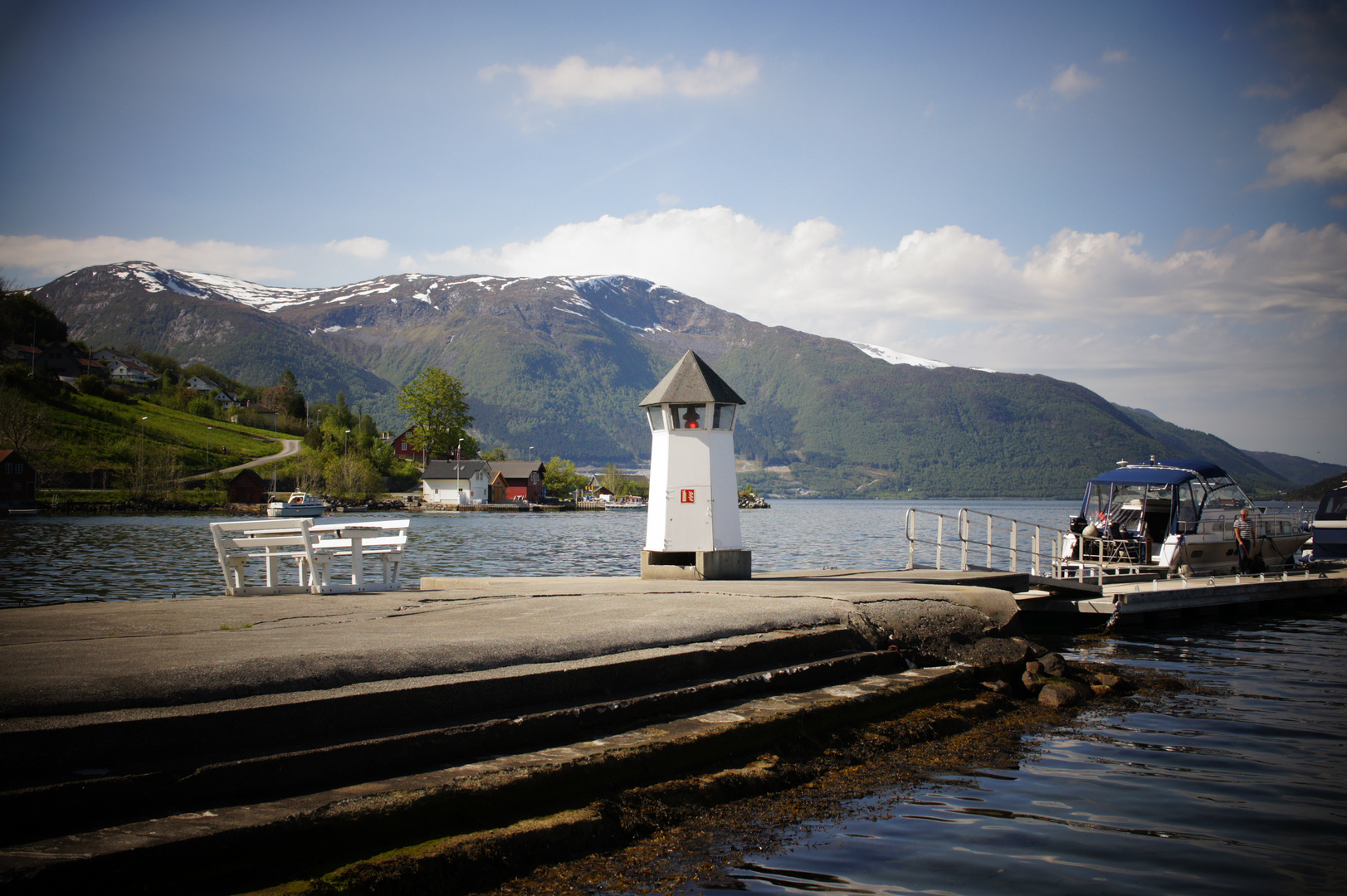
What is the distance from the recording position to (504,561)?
1437 inches

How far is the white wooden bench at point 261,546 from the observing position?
11445mm

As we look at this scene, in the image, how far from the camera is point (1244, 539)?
23.2 metres

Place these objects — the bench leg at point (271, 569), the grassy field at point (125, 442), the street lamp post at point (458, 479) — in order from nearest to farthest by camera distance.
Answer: the bench leg at point (271, 569)
the grassy field at point (125, 442)
the street lamp post at point (458, 479)

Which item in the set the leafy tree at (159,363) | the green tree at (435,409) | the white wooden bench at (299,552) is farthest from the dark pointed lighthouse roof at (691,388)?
the leafy tree at (159,363)

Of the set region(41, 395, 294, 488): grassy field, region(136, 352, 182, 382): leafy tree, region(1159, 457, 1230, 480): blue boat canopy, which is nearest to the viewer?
region(1159, 457, 1230, 480): blue boat canopy

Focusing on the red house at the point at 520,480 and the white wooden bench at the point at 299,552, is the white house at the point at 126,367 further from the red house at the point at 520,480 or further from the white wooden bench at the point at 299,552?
the white wooden bench at the point at 299,552

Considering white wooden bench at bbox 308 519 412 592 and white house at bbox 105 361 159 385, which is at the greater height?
white house at bbox 105 361 159 385

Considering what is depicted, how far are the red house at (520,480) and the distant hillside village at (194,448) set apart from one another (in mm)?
182

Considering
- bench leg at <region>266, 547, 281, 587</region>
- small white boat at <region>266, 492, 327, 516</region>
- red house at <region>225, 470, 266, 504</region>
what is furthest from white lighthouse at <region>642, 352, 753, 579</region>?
red house at <region>225, 470, 266, 504</region>

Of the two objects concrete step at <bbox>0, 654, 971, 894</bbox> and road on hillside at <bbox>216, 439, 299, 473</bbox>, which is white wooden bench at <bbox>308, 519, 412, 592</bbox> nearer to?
concrete step at <bbox>0, 654, 971, 894</bbox>

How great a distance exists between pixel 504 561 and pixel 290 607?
26.8 m

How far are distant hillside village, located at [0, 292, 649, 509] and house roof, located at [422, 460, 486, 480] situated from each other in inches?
6.8

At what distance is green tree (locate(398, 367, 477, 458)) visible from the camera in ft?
393

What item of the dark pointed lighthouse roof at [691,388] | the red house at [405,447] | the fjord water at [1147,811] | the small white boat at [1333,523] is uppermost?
the red house at [405,447]
